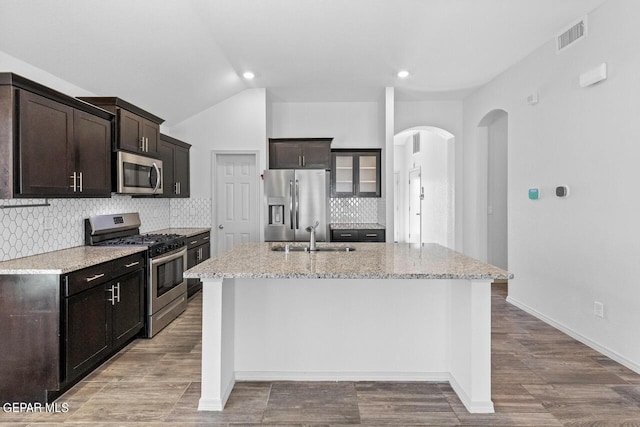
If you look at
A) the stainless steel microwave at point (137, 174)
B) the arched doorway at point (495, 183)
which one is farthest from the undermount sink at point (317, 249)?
the arched doorway at point (495, 183)

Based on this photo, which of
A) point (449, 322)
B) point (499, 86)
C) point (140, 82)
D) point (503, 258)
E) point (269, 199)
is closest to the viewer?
point (449, 322)

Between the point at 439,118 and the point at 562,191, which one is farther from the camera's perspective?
the point at 439,118

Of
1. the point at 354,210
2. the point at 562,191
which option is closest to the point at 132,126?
the point at 354,210

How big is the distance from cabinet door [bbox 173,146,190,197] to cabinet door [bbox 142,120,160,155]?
815mm

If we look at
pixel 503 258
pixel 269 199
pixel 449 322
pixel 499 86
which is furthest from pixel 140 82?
pixel 503 258

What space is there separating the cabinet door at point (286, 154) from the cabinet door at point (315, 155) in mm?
75

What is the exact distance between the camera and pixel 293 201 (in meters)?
5.53

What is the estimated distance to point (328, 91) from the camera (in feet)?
18.8

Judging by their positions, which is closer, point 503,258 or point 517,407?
point 517,407

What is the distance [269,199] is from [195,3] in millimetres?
2742

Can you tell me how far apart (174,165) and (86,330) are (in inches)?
114

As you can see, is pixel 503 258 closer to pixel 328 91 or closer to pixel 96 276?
pixel 328 91

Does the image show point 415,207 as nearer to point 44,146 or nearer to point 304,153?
point 304,153

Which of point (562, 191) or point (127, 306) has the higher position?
point (562, 191)
